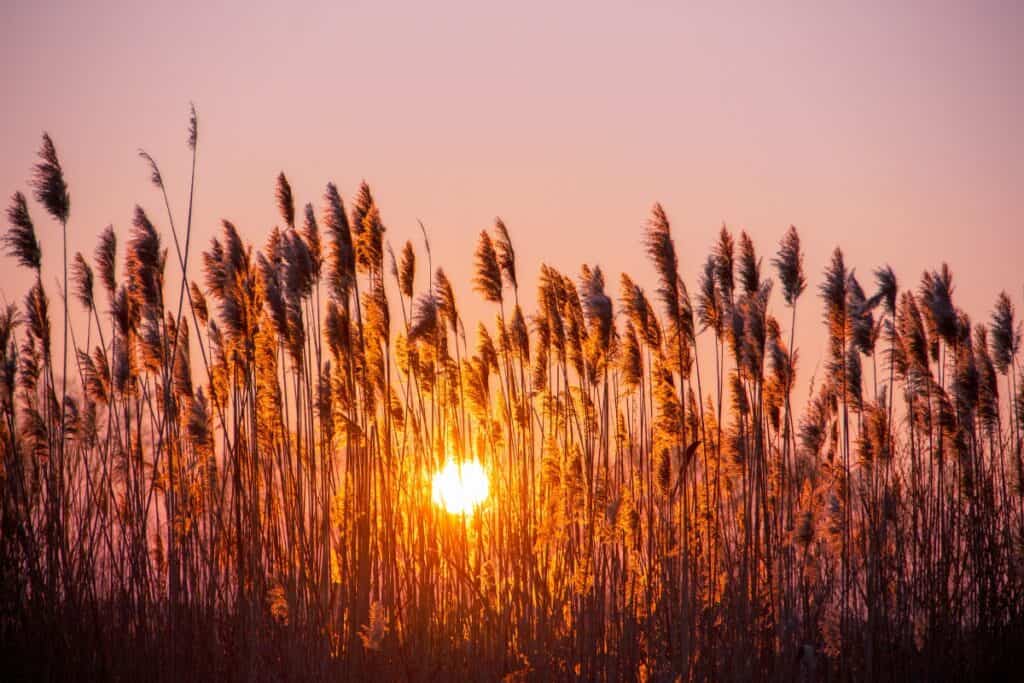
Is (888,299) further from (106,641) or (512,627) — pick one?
(106,641)

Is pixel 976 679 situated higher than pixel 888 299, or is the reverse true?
pixel 888 299

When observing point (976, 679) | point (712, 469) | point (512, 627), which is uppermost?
point (712, 469)

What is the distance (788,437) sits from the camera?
21.5 feet

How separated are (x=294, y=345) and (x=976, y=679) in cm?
469

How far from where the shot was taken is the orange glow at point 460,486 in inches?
242

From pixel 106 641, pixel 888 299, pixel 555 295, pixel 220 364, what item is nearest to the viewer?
pixel 106 641

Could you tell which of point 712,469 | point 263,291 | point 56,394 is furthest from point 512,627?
point 56,394

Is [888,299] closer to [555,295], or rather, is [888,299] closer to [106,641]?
[555,295]

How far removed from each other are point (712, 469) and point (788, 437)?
1.71 feet

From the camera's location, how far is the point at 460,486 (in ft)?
21.1

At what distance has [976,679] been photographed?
667 cm

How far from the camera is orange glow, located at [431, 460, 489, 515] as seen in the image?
20.2 feet

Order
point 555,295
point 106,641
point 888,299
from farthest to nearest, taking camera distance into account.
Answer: point 888,299, point 555,295, point 106,641

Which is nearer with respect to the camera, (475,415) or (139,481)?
(139,481)
